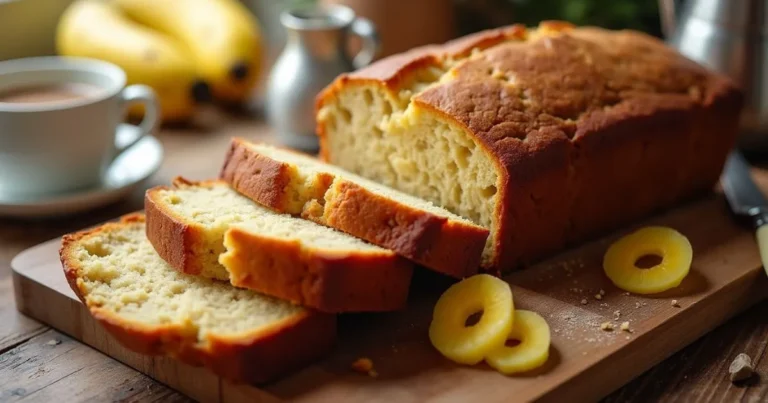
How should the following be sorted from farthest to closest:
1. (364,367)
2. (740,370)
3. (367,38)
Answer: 1. (367,38)
2. (740,370)
3. (364,367)

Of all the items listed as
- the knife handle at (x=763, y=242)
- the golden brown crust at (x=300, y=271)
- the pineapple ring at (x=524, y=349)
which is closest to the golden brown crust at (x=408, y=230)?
the golden brown crust at (x=300, y=271)

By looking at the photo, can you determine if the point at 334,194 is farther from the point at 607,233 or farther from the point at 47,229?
the point at 47,229

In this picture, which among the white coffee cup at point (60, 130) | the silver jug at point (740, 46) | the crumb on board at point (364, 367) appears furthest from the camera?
the silver jug at point (740, 46)

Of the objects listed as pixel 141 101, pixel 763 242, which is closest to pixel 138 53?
pixel 141 101

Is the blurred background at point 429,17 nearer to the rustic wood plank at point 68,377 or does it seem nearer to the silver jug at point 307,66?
the silver jug at point 307,66

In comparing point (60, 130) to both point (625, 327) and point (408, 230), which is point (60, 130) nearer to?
point (408, 230)

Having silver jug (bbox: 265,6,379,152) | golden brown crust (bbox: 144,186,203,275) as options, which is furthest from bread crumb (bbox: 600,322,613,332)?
silver jug (bbox: 265,6,379,152)
